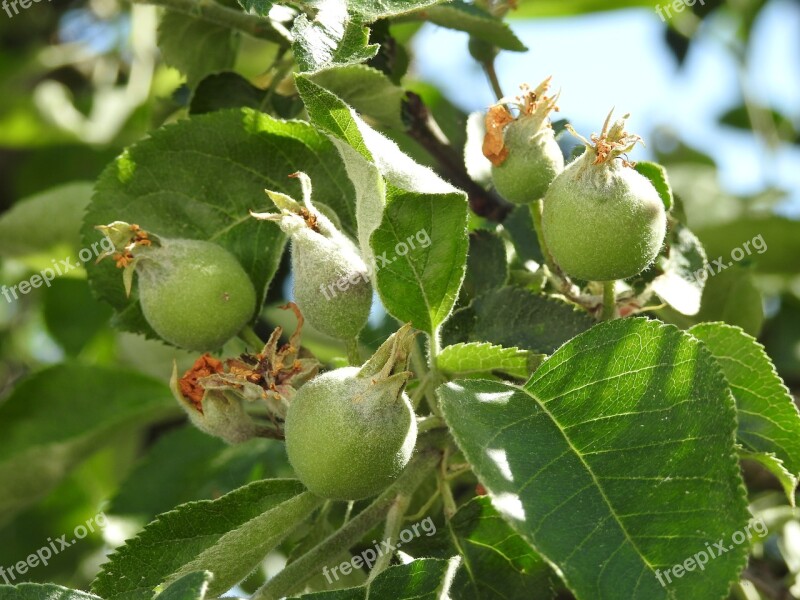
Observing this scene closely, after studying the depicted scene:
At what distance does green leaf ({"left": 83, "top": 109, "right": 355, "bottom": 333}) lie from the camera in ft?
5.30

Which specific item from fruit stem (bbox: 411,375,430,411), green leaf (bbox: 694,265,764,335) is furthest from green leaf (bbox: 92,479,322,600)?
green leaf (bbox: 694,265,764,335)

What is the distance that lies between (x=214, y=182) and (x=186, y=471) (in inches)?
31.9

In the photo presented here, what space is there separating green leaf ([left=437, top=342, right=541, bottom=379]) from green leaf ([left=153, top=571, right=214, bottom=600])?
40cm

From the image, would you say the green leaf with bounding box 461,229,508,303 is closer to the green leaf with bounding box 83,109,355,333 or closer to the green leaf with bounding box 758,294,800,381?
the green leaf with bounding box 83,109,355,333

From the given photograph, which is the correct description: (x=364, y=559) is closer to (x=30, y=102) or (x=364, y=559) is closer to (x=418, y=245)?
(x=418, y=245)

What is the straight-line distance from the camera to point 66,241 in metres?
2.38

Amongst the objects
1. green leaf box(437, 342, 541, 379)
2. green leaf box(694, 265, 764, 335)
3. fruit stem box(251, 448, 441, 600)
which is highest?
green leaf box(437, 342, 541, 379)

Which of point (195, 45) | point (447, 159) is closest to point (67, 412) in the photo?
point (195, 45)

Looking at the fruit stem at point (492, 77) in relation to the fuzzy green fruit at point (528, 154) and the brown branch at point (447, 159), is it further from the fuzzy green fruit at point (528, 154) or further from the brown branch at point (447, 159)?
the fuzzy green fruit at point (528, 154)

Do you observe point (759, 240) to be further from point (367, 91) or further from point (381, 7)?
point (381, 7)

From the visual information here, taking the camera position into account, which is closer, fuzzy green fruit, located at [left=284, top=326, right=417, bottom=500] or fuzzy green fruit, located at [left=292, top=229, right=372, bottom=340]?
fuzzy green fruit, located at [left=284, top=326, right=417, bottom=500]

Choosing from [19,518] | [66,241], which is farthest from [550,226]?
[19,518]

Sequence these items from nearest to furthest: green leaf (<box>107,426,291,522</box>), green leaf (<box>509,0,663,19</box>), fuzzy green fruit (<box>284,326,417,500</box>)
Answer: fuzzy green fruit (<box>284,326,417,500</box>) < green leaf (<box>107,426,291,522</box>) < green leaf (<box>509,0,663,19</box>)

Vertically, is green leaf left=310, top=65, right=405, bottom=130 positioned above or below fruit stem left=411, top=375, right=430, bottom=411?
above
